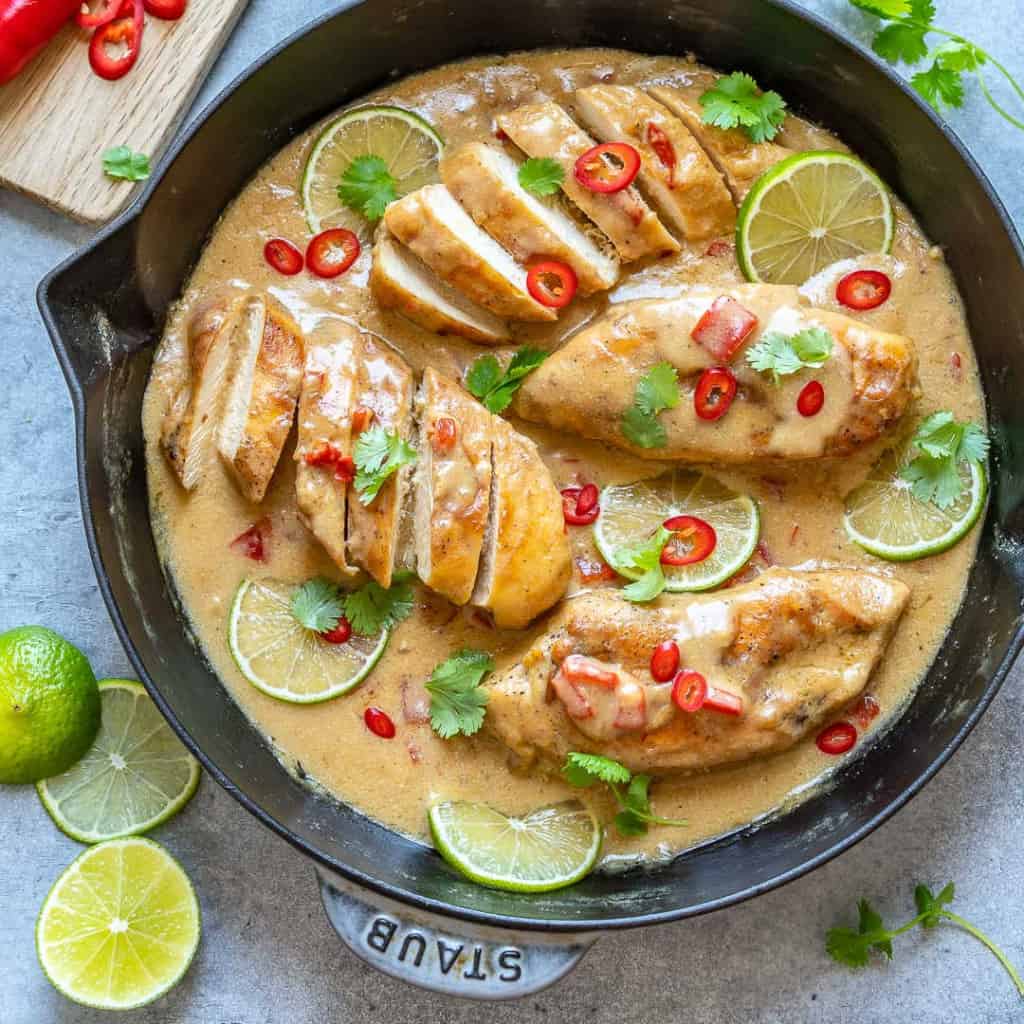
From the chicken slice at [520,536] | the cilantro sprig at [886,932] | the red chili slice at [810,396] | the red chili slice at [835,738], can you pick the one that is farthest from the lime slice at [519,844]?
the red chili slice at [810,396]

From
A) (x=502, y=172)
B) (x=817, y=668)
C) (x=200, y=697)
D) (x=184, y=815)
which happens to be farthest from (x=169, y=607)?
(x=817, y=668)

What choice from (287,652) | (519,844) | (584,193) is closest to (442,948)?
(519,844)

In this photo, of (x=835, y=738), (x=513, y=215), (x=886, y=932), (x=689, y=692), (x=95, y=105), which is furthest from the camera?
(x=95, y=105)


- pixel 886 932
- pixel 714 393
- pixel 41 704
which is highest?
pixel 714 393

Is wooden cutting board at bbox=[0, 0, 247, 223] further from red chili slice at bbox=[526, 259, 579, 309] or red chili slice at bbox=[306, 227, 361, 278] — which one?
red chili slice at bbox=[526, 259, 579, 309]

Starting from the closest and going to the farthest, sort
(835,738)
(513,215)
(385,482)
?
1. (385,482)
2. (513,215)
3. (835,738)

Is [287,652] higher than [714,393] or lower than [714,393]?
lower

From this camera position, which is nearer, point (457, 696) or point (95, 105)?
point (457, 696)

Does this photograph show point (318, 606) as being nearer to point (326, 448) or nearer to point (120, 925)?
point (326, 448)
